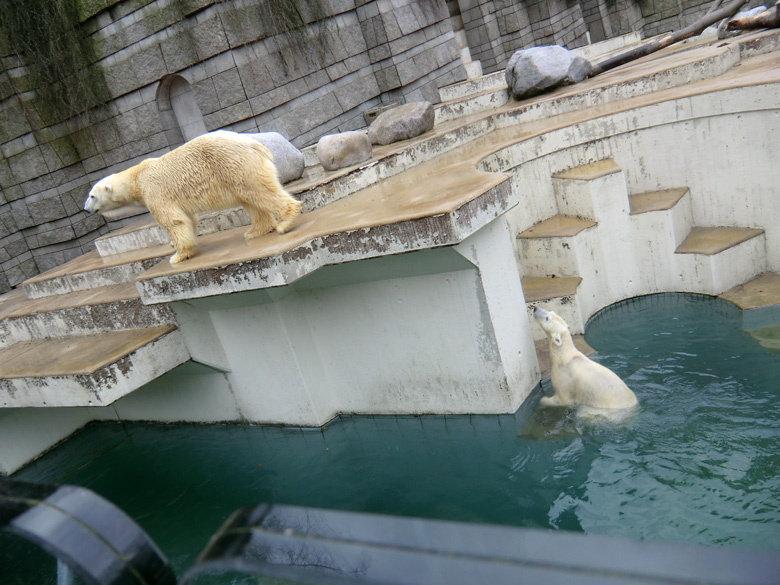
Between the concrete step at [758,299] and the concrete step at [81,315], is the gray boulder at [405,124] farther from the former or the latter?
the concrete step at [758,299]

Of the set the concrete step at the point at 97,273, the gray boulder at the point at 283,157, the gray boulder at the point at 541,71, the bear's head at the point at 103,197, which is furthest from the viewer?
the gray boulder at the point at 541,71

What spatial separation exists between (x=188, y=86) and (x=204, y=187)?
6405 mm

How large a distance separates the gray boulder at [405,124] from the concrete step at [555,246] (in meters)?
2.41

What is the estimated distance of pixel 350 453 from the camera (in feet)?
15.9

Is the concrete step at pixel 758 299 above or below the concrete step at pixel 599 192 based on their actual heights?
below

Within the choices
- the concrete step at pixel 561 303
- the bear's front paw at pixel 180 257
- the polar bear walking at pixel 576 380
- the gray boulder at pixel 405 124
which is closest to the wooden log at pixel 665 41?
the gray boulder at pixel 405 124

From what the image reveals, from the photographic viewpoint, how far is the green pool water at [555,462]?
11.5ft

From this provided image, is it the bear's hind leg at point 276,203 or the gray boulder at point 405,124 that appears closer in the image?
the bear's hind leg at point 276,203

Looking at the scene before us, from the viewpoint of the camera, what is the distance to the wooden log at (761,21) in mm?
8406

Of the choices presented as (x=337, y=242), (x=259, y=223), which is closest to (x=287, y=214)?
(x=259, y=223)

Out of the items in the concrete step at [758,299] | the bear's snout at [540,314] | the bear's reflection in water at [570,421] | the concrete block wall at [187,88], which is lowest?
the concrete step at [758,299]

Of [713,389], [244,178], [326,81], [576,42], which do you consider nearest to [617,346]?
[713,389]

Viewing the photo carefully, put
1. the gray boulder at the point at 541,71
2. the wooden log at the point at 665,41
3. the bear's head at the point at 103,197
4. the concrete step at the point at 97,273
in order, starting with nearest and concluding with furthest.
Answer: the bear's head at the point at 103,197 → the concrete step at the point at 97,273 → the gray boulder at the point at 541,71 → the wooden log at the point at 665,41

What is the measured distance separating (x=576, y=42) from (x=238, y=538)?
17.1 m
